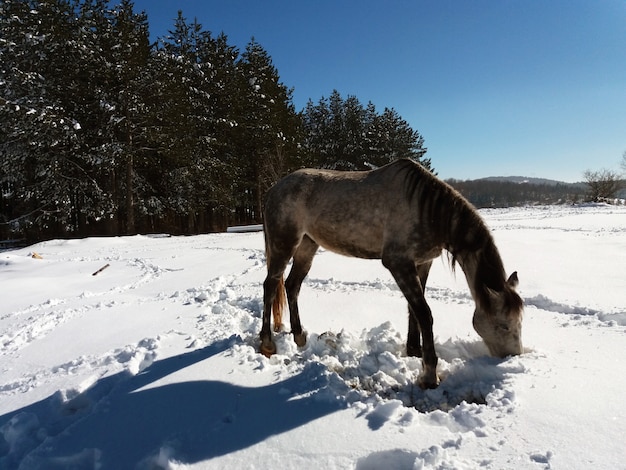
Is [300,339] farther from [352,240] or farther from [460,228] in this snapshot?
[460,228]

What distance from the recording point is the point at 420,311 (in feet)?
9.55

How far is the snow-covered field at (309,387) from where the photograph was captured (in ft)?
6.04

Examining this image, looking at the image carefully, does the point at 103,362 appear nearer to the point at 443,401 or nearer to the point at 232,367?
the point at 232,367

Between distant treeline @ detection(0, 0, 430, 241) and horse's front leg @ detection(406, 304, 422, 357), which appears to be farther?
distant treeline @ detection(0, 0, 430, 241)

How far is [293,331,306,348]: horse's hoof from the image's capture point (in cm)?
376

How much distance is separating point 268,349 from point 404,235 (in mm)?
1778

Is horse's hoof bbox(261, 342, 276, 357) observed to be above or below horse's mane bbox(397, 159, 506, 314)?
below

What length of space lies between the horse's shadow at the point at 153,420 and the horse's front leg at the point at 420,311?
84cm

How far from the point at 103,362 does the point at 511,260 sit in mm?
7983

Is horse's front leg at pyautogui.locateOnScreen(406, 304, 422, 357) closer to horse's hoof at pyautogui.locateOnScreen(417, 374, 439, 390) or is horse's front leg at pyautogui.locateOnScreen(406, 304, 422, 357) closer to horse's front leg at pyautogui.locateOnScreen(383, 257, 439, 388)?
horse's front leg at pyautogui.locateOnScreen(383, 257, 439, 388)

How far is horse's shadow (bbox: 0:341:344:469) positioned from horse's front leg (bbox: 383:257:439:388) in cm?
84

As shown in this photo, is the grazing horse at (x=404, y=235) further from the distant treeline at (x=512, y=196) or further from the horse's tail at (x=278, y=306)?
the distant treeline at (x=512, y=196)

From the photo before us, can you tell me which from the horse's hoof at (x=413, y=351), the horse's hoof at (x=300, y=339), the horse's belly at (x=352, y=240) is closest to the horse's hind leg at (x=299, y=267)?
the horse's hoof at (x=300, y=339)

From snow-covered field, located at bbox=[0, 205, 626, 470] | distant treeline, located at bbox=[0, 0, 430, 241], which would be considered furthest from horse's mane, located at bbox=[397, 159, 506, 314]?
distant treeline, located at bbox=[0, 0, 430, 241]
